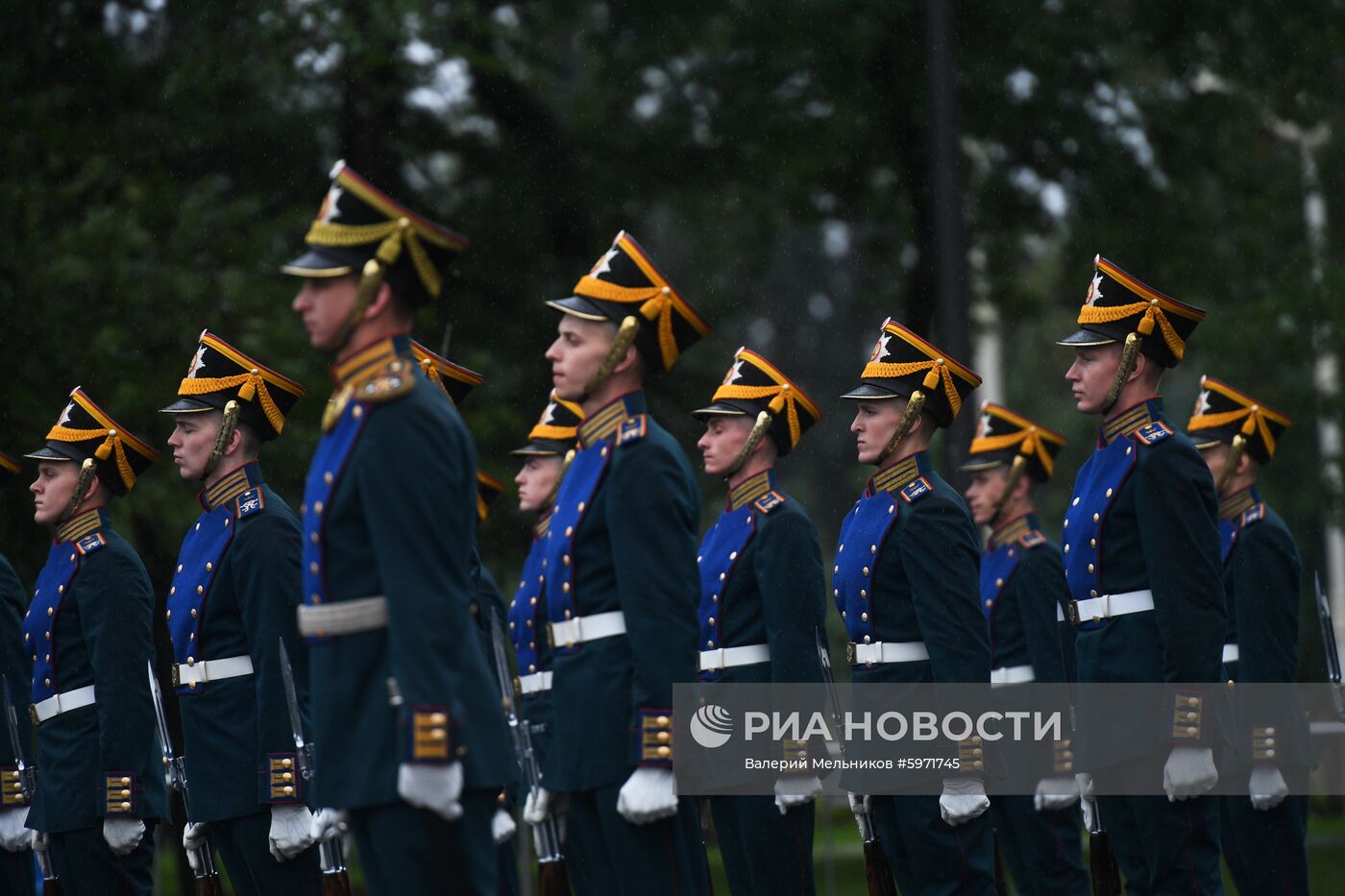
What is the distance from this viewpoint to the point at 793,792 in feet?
22.9

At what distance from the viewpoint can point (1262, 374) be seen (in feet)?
55.4

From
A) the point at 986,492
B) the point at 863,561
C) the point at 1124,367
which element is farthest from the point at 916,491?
the point at 986,492

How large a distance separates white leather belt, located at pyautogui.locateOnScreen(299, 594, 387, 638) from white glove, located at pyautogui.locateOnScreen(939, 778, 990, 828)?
2974mm

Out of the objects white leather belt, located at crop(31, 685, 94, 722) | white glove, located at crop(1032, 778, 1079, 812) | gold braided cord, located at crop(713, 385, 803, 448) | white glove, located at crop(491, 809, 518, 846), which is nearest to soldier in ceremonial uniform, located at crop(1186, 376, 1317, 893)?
white glove, located at crop(1032, 778, 1079, 812)

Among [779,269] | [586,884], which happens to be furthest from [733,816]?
[779,269]

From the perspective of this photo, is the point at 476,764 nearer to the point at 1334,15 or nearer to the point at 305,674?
the point at 305,674

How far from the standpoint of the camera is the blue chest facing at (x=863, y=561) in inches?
280

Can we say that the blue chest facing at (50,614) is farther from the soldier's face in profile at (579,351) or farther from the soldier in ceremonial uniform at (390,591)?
the soldier in ceremonial uniform at (390,591)

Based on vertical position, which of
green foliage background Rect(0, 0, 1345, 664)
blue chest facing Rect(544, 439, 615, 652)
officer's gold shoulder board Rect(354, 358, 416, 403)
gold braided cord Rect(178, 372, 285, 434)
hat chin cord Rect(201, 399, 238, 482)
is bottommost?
blue chest facing Rect(544, 439, 615, 652)

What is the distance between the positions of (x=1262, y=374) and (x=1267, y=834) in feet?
32.3

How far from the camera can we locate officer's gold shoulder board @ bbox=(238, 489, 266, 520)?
270 inches

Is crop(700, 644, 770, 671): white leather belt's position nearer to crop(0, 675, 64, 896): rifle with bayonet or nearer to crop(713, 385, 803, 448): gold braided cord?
crop(713, 385, 803, 448): gold braided cord

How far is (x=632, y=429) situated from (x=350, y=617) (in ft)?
4.35

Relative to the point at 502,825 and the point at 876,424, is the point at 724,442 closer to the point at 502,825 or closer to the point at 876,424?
the point at 876,424
